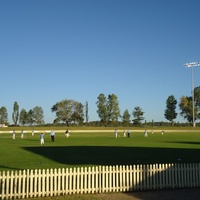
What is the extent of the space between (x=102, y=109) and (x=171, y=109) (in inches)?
1182

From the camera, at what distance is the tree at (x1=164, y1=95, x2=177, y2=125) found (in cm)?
12794

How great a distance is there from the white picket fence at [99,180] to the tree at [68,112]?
12379cm

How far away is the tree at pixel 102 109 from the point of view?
126 metres

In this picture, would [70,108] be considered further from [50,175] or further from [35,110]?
[50,175]

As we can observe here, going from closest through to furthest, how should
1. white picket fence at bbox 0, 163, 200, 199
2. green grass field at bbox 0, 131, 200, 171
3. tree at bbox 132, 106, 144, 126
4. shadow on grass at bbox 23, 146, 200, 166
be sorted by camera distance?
white picket fence at bbox 0, 163, 200, 199, green grass field at bbox 0, 131, 200, 171, shadow on grass at bbox 23, 146, 200, 166, tree at bbox 132, 106, 144, 126

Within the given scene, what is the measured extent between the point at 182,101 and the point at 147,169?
400ft

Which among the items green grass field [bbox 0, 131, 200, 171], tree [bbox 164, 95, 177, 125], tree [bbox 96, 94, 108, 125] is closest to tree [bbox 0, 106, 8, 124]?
tree [bbox 96, 94, 108, 125]

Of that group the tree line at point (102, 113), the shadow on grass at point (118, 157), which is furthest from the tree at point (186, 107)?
the shadow on grass at point (118, 157)

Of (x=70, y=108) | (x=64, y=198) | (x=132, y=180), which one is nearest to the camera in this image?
(x=64, y=198)

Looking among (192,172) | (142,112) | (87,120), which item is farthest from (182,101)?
(192,172)

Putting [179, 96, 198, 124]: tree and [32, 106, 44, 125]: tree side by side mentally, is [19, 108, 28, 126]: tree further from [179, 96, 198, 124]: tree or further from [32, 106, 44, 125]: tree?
[179, 96, 198, 124]: tree

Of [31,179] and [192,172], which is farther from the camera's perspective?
[192,172]

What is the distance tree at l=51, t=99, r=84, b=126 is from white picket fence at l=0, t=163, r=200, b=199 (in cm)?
12379

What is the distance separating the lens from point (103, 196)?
10766 millimetres
